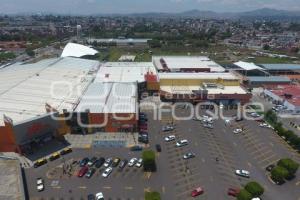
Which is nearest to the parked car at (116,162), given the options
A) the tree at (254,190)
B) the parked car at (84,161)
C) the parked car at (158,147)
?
the parked car at (84,161)

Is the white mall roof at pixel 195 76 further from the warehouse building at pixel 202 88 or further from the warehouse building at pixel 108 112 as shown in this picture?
the warehouse building at pixel 108 112

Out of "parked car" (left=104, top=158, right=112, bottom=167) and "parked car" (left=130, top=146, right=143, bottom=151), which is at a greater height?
"parked car" (left=130, top=146, right=143, bottom=151)

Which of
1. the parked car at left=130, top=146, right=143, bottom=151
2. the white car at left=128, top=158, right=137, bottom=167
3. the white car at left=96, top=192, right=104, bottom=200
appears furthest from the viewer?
the parked car at left=130, top=146, right=143, bottom=151

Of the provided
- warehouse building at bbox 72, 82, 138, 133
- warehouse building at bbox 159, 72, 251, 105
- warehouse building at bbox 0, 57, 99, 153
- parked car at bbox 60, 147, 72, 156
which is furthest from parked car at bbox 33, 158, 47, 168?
warehouse building at bbox 159, 72, 251, 105

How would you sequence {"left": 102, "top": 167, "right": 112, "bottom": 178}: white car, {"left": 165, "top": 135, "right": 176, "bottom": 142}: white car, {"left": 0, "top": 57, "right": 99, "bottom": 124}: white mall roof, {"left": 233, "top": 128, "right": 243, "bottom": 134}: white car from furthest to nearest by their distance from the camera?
1. {"left": 233, "top": 128, "right": 243, "bottom": 134}: white car
2. {"left": 0, "top": 57, "right": 99, "bottom": 124}: white mall roof
3. {"left": 165, "top": 135, "right": 176, "bottom": 142}: white car
4. {"left": 102, "top": 167, "right": 112, "bottom": 178}: white car

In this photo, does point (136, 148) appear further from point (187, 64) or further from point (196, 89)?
point (187, 64)

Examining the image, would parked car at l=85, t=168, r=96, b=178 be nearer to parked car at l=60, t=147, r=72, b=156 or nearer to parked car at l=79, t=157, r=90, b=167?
parked car at l=79, t=157, r=90, b=167
